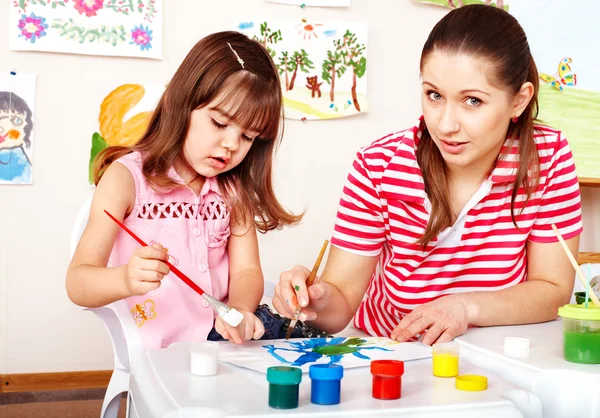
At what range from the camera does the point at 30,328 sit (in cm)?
204

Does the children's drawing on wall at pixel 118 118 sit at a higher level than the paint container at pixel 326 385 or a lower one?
higher

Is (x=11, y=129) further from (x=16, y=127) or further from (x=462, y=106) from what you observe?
(x=462, y=106)

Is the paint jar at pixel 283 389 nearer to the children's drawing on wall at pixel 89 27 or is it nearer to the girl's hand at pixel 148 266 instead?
the girl's hand at pixel 148 266

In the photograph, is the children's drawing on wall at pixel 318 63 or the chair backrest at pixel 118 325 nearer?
the chair backrest at pixel 118 325

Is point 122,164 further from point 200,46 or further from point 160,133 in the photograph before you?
point 200,46

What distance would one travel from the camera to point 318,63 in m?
2.19

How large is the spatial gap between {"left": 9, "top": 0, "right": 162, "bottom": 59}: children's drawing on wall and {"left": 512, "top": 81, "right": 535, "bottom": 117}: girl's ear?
1.22 meters

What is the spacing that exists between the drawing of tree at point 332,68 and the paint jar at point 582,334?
58.0 inches

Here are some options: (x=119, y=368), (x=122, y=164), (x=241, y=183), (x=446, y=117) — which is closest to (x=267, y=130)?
(x=241, y=183)

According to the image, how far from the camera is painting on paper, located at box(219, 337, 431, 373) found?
2.64 feet

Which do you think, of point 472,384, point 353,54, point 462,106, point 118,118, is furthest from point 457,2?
point 472,384

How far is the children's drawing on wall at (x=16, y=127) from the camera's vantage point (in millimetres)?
1987

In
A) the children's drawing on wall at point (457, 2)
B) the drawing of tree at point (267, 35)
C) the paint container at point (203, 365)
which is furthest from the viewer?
the children's drawing on wall at point (457, 2)

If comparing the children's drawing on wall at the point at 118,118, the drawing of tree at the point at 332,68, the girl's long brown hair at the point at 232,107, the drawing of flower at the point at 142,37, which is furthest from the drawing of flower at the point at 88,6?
the girl's long brown hair at the point at 232,107
